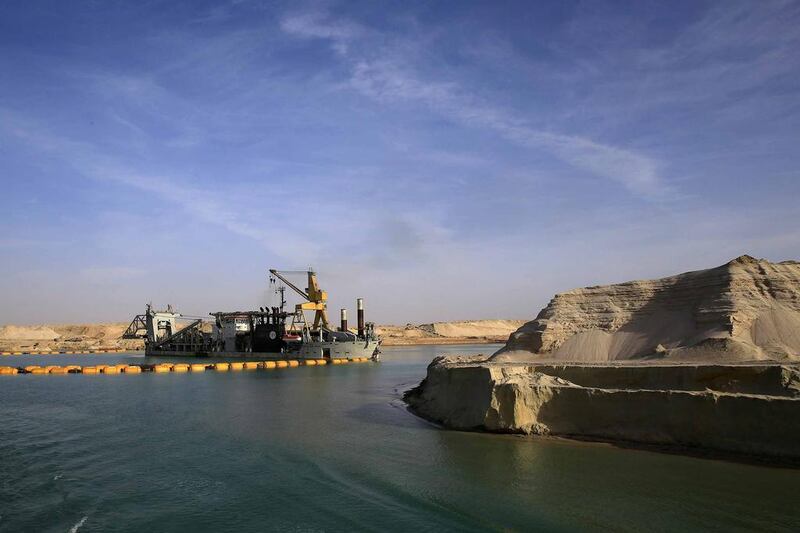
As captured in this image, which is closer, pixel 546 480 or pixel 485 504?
pixel 485 504

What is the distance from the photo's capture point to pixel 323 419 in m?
24.1

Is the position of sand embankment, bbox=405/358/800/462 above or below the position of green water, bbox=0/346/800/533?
above

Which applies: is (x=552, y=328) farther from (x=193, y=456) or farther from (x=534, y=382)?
(x=193, y=456)

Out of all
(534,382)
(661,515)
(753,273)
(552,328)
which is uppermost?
(753,273)

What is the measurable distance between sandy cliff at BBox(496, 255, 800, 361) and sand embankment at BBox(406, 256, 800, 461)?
0.06m

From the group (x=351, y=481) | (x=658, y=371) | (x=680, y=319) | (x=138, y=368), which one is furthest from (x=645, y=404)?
(x=138, y=368)

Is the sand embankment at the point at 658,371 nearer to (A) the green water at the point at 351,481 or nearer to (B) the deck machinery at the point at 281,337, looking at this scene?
(A) the green water at the point at 351,481

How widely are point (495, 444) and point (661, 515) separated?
6921 millimetres

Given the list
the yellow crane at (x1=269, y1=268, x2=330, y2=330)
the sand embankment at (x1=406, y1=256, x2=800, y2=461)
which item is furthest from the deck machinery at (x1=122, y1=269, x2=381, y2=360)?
the sand embankment at (x1=406, y1=256, x2=800, y2=461)

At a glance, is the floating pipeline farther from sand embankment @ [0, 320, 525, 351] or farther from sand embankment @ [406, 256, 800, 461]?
sand embankment @ [0, 320, 525, 351]

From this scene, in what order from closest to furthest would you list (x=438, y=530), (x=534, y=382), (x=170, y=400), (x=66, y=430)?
1. (x=438, y=530)
2. (x=534, y=382)
3. (x=66, y=430)
4. (x=170, y=400)

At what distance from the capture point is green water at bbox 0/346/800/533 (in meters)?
11.2

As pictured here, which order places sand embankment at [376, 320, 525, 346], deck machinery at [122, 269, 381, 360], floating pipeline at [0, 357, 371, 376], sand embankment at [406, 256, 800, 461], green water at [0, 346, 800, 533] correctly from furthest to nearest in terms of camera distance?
sand embankment at [376, 320, 525, 346]
deck machinery at [122, 269, 381, 360]
floating pipeline at [0, 357, 371, 376]
sand embankment at [406, 256, 800, 461]
green water at [0, 346, 800, 533]

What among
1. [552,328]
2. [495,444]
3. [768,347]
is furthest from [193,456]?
[768,347]
